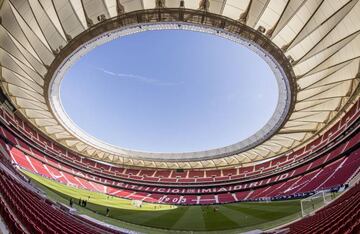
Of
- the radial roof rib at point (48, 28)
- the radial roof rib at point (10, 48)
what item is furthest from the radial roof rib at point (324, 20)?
the radial roof rib at point (10, 48)

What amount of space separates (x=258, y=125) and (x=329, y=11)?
59.5ft

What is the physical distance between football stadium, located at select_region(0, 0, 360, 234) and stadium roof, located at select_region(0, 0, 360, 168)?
95 millimetres

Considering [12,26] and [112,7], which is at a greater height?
[112,7]

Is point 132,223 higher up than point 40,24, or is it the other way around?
point 40,24

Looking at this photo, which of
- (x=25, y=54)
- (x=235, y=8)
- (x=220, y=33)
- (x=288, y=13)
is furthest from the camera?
(x=220, y=33)

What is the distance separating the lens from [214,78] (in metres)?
35.2

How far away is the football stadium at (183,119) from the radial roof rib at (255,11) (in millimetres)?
88

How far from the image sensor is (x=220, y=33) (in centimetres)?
2600

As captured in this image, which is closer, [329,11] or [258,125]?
[329,11]

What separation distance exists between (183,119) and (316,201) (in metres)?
23.4

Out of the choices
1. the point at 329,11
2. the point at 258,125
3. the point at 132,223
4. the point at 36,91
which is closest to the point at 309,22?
the point at 329,11

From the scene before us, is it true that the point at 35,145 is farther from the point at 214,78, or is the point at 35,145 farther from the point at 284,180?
the point at 284,180

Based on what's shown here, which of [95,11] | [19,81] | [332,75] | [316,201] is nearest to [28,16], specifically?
[95,11]

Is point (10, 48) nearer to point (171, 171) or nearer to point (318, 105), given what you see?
point (318, 105)
